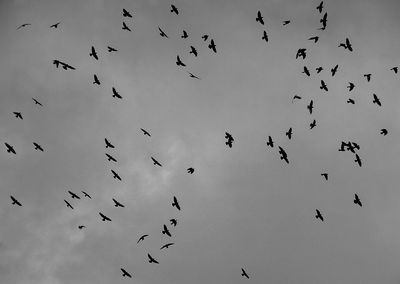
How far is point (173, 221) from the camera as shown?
140 feet

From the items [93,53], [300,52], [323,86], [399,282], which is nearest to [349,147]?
[323,86]

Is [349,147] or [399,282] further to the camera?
[399,282]

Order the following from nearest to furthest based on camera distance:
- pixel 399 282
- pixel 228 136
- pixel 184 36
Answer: pixel 184 36, pixel 228 136, pixel 399 282

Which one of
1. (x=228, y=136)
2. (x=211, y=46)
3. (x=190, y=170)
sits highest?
(x=211, y=46)

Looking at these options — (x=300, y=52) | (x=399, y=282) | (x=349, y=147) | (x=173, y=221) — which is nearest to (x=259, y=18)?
(x=300, y=52)

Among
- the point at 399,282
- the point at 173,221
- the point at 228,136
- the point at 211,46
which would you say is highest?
the point at 399,282

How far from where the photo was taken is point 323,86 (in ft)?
146

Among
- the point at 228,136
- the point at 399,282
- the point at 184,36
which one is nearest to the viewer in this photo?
the point at 184,36

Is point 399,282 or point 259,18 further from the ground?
point 399,282

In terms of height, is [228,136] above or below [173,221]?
above

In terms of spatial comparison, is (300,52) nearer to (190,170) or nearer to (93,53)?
(190,170)

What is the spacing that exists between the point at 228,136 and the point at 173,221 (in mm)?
9635

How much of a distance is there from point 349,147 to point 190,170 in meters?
15.6

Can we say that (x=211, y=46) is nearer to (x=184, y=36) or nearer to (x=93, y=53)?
(x=184, y=36)
